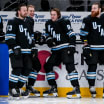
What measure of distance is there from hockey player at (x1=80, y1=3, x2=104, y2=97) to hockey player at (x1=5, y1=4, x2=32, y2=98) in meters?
0.92

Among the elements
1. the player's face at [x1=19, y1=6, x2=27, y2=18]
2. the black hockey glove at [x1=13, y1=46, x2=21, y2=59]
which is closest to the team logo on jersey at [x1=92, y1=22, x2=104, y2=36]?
the player's face at [x1=19, y1=6, x2=27, y2=18]

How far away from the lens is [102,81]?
764 cm

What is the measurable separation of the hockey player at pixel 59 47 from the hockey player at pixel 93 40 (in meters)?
0.24

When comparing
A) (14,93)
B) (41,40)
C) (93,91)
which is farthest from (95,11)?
(14,93)

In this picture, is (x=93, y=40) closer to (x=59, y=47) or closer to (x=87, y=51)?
(x=87, y=51)

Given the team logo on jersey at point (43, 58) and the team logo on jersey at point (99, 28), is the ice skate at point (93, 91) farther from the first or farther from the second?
the team logo on jersey at point (99, 28)

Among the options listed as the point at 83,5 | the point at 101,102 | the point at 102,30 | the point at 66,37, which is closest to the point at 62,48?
the point at 66,37

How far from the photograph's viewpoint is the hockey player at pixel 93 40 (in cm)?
733

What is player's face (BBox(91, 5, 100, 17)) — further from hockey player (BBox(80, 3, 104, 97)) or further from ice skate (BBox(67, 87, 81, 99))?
ice skate (BBox(67, 87, 81, 99))

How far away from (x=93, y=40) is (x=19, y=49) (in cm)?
124

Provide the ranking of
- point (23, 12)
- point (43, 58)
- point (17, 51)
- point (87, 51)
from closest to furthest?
point (17, 51)
point (23, 12)
point (87, 51)
point (43, 58)

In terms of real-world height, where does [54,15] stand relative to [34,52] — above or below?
above

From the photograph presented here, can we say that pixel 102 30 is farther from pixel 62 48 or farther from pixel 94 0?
pixel 94 0

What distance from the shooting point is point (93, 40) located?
7359 mm
